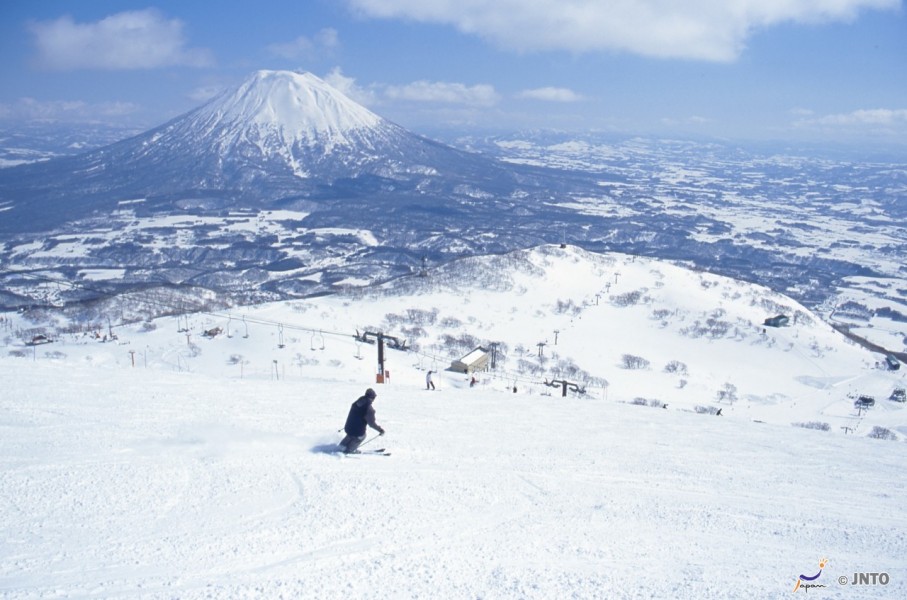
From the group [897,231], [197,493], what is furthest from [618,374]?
[897,231]

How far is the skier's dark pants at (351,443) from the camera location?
28.6ft

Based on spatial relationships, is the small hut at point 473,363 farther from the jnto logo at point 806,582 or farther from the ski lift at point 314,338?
the jnto logo at point 806,582

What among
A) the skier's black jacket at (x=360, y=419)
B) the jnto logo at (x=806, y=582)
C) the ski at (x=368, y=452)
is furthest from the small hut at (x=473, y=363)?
the jnto logo at (x=806, y=582)

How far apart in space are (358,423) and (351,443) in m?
0.34

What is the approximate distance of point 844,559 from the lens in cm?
650

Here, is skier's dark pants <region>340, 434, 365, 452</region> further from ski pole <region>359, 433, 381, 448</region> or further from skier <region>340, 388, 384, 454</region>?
ski pole <region>359, 433, 381, 448</region>

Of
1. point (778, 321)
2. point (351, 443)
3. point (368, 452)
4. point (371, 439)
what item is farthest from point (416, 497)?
point (778, 321)

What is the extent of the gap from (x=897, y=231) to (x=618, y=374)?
175 meters

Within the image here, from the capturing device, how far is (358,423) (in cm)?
864

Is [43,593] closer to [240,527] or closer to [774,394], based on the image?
[240,527]

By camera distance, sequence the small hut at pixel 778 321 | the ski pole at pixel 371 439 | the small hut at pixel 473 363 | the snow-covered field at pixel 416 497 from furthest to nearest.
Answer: the small hut at pixel 778 321
the small hut at pixel 473 363
the ski pole at pixel 371 439
the snow-covered field at pixel 416 497

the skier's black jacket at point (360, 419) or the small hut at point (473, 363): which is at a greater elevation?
the skier's black jacket at point (360, 419)

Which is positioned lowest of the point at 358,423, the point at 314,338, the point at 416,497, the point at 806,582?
the point at 314,338

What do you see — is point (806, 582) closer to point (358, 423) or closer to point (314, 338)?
point (358, 423)
